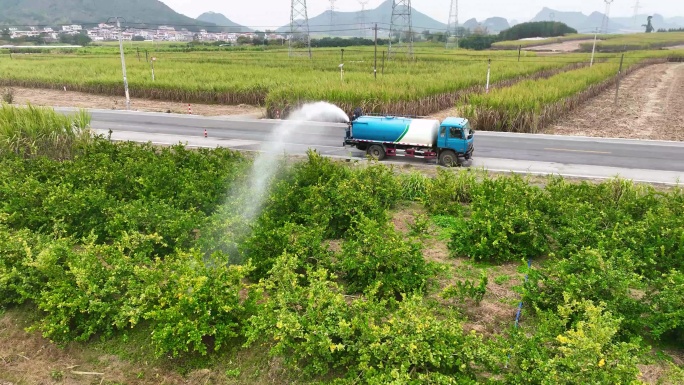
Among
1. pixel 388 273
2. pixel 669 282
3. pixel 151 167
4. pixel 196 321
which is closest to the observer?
pixel 196 321

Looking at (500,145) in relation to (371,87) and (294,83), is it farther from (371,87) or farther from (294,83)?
(294,83)

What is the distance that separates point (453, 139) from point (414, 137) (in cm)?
164

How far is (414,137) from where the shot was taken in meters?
19.7

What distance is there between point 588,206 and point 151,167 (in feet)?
40.8

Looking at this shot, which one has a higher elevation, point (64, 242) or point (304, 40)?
point (304, 40)

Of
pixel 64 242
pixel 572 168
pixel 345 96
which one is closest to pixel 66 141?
pixel 64 242

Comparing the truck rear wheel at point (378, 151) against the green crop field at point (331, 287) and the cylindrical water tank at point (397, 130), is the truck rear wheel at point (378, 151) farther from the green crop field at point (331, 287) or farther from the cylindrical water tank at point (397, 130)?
the green crop field at point (331, 287)

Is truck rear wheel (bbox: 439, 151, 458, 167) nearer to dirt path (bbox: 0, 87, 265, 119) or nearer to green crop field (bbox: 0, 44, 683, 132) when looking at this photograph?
green crop field (bbox: 0, 44, 683, 132)

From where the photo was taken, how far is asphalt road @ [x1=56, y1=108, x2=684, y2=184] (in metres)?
19.5

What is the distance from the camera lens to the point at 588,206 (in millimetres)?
11727

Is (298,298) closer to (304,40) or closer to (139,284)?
(139,284)

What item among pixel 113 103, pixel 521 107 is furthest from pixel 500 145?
pixel 113 103

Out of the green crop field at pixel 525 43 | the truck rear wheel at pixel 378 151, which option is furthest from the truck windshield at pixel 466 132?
the green crop field at pixel 525 43

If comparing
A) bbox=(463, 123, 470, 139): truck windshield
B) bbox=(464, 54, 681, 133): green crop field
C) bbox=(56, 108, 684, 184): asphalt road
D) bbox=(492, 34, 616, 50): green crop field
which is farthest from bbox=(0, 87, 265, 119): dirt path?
bbox=(492, 34, 616, 50): green crop field
